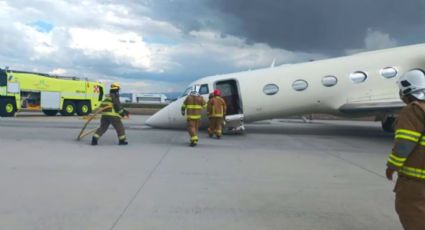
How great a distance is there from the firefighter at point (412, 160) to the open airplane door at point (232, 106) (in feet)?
43.3

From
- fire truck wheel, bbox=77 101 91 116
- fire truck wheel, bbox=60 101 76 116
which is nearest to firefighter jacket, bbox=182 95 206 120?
fire truck wheel, bbox=60 101 76 116

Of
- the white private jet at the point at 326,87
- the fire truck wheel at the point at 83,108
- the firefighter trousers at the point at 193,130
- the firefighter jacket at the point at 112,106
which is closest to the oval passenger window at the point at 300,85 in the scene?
the white private jet at the point at 326,87

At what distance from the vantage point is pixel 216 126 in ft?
51.4

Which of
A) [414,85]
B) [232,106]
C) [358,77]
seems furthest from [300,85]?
[414,85]

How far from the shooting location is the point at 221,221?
5258 millimetres

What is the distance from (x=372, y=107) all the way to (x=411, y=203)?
1332 cm

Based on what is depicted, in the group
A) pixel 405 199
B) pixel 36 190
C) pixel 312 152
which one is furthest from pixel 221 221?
pixel 312 152

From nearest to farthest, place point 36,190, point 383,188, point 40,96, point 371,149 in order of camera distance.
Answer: point 36,190, point 383,188, point 371,149, point 40,96

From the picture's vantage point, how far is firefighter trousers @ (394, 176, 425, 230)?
3684 millimetres

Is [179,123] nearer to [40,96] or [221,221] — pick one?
[221,221]

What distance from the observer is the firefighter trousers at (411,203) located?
368cm

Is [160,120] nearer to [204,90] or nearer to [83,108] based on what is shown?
[204,90]

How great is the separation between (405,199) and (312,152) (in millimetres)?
8441

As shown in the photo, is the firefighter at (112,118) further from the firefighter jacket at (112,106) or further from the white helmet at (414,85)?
the white helmet at (414,85)
